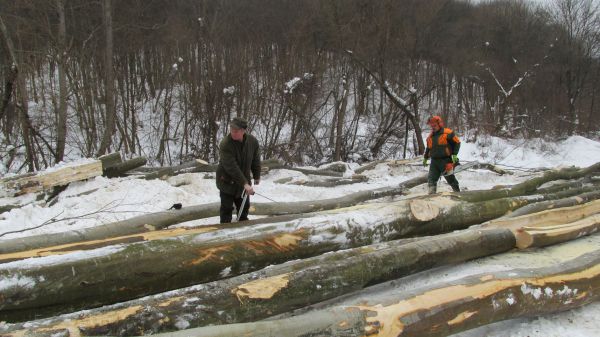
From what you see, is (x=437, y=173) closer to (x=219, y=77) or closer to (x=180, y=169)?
(x=180, y=169)

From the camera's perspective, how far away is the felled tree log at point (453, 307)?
8.29 feet

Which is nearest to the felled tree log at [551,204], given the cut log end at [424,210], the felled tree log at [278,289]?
the cut log end at [424,210]

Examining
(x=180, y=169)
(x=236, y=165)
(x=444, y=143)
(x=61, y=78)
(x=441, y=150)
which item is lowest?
(x=180, y=169)

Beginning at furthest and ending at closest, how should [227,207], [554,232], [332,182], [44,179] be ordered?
1. [332,182]
2. [44,179]
3. [227,207]
4. [554,232]

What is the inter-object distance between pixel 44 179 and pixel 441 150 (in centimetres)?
731

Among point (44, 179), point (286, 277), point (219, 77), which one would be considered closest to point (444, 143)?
point (286, 277)

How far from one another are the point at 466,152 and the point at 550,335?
14664 mm

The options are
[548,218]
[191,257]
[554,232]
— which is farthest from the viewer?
[548,218]

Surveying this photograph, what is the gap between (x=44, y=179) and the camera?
8.37m

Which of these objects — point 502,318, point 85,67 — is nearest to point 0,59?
point 85,67

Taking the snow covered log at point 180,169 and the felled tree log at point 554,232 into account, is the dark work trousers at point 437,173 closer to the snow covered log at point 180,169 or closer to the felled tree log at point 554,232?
the felled tree log at point 554,232

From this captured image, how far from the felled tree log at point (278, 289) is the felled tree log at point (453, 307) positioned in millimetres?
400

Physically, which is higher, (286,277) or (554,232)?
(286,277)

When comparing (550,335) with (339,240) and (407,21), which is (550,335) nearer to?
(339,240)
